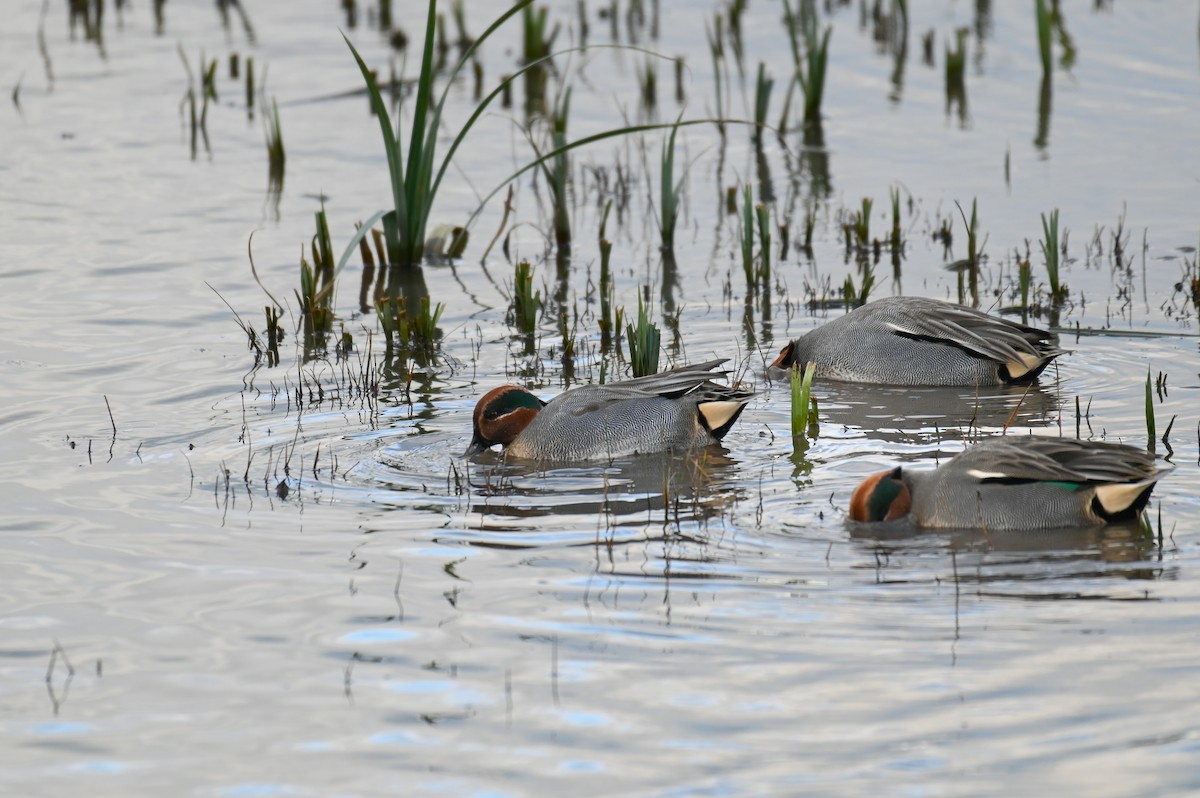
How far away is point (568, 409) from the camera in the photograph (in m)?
8.02

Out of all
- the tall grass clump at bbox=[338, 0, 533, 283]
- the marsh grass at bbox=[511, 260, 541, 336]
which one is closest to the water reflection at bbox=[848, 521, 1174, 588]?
the marsh grass at bbox=[511, 260, 541, 336]

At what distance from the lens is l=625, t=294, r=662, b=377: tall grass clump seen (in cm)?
890

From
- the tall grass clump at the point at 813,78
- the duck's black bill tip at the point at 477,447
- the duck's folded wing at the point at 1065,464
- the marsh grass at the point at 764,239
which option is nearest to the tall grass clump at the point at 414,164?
the marsh grass at the point at 764,239

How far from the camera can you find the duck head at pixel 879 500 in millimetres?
6676

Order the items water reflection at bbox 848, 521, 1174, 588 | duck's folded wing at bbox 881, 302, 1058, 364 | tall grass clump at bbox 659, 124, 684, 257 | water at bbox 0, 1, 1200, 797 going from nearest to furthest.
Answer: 1. water at bbox 0, 1, 1200, 797
2. water reflection at bbox 848, 521, 1174, 588
3. duck's folded wing at bbox 881, 302, 1058, 364
4. tall grass clump at bbox 659, 124, 684, 257

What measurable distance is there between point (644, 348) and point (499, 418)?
1.21 m

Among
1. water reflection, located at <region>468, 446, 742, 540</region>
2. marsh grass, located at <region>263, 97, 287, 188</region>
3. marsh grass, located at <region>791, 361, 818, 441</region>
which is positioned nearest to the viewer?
water reflection, located at <region>468, 446, 742, 540</region>

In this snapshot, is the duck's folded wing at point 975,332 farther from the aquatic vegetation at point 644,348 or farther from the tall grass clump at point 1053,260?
the aquatic vegetation at point 644,348

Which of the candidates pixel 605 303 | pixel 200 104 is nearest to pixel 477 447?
pixel 605 303

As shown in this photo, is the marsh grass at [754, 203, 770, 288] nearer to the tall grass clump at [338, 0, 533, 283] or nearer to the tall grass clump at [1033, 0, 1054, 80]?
Answer: the tall grass clump at [338, 0, 533, 283]

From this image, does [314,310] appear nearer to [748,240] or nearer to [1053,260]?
[748,240]

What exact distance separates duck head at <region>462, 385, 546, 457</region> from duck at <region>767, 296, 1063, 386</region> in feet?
6.27

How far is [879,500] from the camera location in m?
6.68

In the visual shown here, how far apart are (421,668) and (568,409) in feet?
9.28
